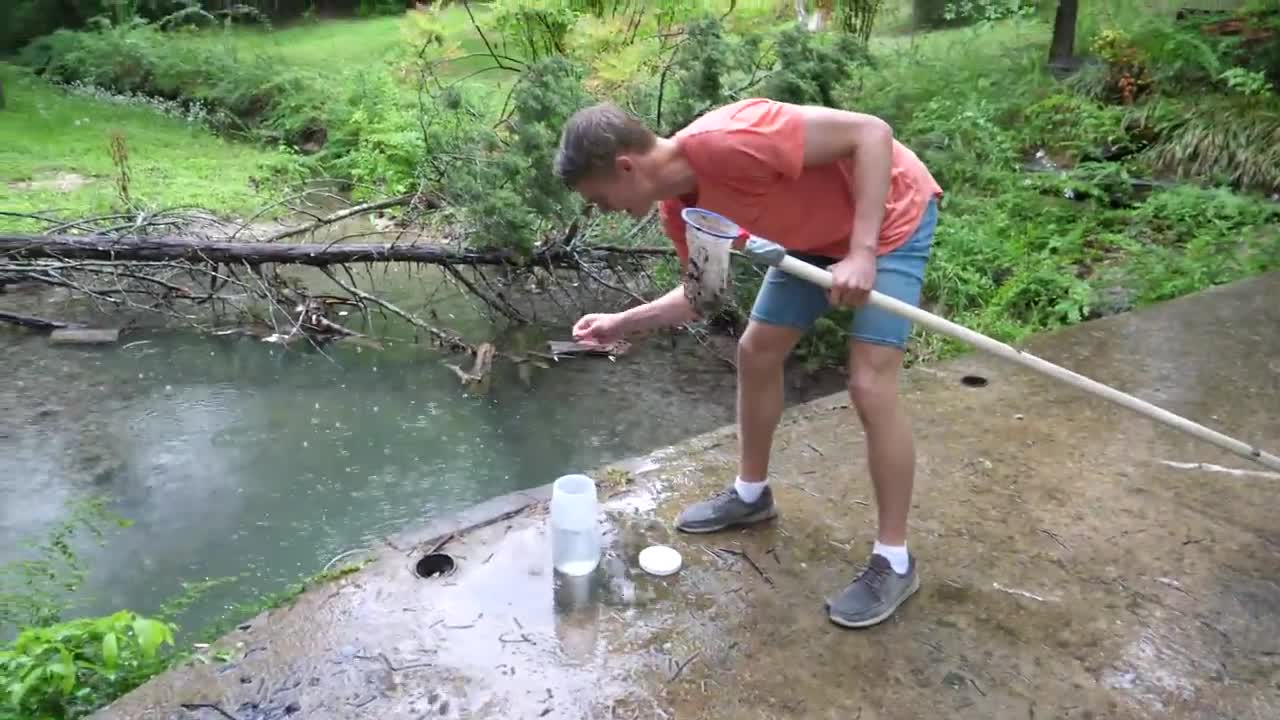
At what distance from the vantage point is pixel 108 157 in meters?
10.1

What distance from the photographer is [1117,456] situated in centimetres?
349

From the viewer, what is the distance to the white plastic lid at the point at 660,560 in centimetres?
288

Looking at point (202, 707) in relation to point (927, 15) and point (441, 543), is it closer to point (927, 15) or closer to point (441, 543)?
point (441, 543)

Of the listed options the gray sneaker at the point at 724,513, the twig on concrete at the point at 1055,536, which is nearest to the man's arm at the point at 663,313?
the gray sneaker at the point at 724,513

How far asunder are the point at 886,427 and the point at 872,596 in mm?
453

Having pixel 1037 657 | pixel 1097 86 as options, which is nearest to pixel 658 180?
pixel 1037 657

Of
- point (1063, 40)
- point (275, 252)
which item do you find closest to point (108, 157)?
point (275, 252)

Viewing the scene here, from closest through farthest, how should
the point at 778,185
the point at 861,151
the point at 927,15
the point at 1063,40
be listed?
the point at 861,151
the point at 778,185
the point at 1063,40
the point at 927,15

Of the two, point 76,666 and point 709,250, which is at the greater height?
point 709,250

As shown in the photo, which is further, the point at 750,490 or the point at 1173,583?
the point at 750,490

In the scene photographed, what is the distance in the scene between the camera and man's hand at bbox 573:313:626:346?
294cm

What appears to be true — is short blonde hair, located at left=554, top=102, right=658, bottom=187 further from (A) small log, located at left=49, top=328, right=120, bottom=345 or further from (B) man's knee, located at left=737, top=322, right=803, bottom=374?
(A) small log, located at left=49, top=328, right=120, bottom=345

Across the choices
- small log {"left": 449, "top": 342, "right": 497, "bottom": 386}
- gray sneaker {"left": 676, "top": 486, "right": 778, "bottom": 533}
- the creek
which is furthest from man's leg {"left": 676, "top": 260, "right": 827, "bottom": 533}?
small log {"left": 449, "top": 342, "right": 497, "bottom": 386}

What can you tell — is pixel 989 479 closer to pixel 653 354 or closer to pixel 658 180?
pixel 658 180
